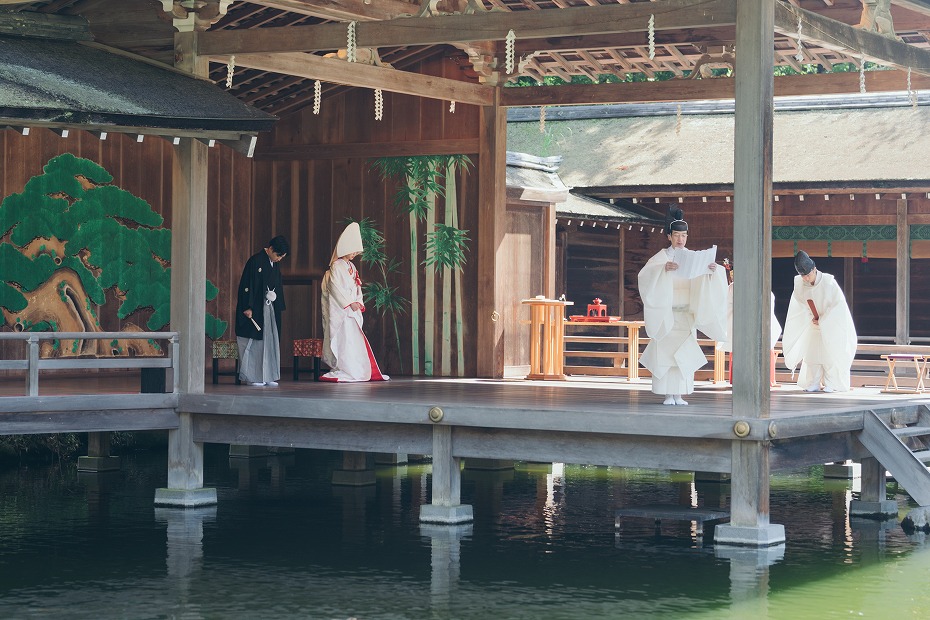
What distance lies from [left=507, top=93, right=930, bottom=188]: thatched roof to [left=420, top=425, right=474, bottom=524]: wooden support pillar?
29.3 ft

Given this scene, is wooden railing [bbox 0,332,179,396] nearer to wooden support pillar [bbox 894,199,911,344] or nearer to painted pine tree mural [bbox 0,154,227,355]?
painted pine tree mural [bbox 0,154,227,355]

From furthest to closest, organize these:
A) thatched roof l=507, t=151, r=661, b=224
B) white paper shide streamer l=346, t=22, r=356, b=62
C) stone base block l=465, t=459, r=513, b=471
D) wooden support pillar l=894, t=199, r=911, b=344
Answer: wooden support pillar l=894, t=199, r=911, b=344, thatched roof l=507, t=151, r=661, b=224, stone base block l=465, t=459, r=513, b=471, white paper shide streamer l=346, t=22, r=356, b=62

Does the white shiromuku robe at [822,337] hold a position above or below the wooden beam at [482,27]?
below

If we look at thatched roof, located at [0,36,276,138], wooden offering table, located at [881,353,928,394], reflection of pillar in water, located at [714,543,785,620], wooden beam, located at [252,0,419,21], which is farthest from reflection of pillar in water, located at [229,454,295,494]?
wooden offering table, located at [881,353,928,394]

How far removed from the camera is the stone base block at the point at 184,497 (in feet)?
39.4

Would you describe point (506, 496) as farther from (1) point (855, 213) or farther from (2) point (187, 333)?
(1) point (855, 213)

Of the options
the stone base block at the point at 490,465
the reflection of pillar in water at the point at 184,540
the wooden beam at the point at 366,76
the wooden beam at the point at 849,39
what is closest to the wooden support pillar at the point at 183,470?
the reflection of pillar in water at the point at 184,540

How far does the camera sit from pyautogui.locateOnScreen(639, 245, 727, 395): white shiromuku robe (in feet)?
36.5

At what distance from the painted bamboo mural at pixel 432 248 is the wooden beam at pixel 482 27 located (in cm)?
393

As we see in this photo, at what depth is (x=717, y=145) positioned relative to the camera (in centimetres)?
2094

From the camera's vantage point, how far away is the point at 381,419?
11.2 m

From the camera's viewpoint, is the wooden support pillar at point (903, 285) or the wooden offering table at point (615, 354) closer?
the wooden offering table at point (615, 354)

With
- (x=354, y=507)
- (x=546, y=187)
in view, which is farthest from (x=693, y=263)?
(x=546, y=187)

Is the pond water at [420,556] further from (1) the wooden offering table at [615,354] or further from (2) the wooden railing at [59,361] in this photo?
(1) the wooden offering table at [615,354]
